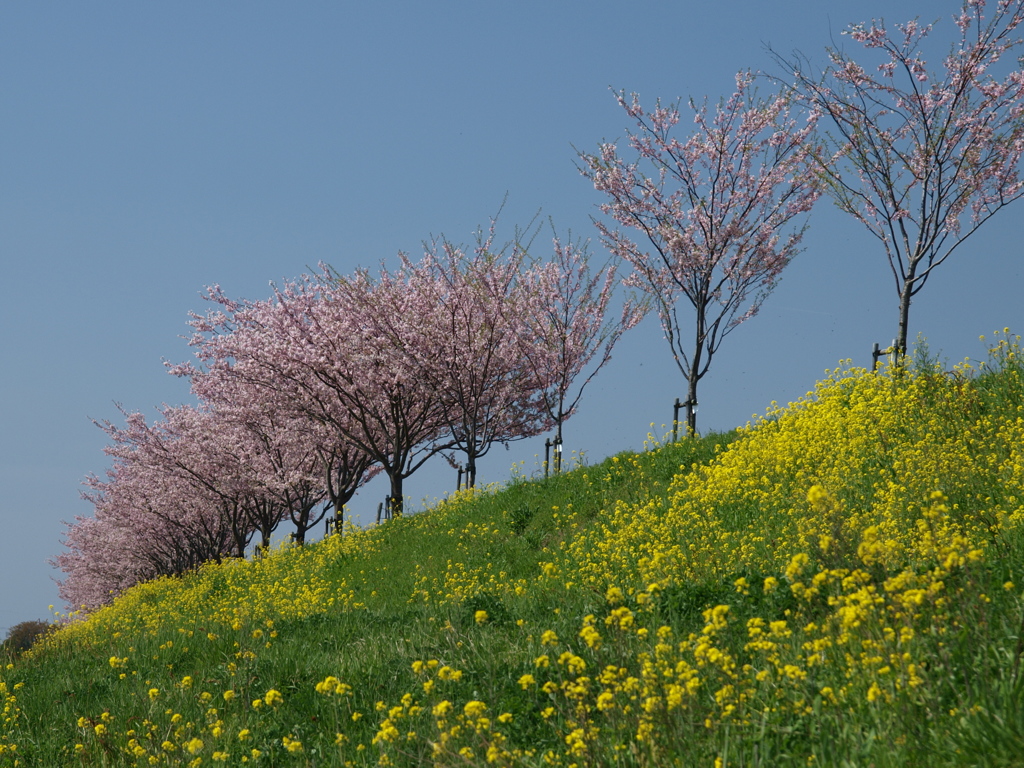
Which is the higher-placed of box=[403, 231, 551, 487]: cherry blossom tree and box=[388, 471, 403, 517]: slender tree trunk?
box=[403, 231, 551, 487]: cherry blossom tree

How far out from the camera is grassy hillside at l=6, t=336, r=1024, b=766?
3.88 metres

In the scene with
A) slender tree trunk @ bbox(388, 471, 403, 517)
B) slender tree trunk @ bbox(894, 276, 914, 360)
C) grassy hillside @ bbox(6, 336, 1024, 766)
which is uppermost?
slender tree trunk @ bbox(894, 276, 914, 360)

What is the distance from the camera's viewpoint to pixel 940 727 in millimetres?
3398

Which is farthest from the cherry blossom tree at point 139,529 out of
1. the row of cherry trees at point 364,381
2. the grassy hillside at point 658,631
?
the grassy hillside at point 658,631

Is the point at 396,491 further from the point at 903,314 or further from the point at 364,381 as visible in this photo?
the point at 903,314

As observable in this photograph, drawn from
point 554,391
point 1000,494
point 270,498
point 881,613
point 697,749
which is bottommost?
point 697,749

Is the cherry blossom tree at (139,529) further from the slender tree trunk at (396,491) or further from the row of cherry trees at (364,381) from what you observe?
the slender tree trunk at (396,491)

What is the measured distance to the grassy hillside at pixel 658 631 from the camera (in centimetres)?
388

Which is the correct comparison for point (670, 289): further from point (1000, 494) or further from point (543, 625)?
point (543, 625)

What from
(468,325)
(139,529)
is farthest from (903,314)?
(139,529)

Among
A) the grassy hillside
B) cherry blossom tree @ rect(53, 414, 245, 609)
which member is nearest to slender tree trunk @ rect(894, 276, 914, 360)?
→ the grassy hillside

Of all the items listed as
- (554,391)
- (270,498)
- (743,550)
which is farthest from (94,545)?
(743,550)

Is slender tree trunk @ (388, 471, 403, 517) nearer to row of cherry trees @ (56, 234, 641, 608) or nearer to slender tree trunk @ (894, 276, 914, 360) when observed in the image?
row of cherry trees @ (56, 234, 641, 608)

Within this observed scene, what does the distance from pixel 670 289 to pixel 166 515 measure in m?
28.8
